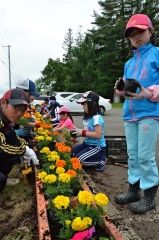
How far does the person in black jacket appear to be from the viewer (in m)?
3.99

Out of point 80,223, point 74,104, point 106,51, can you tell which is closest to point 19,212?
point 80,223

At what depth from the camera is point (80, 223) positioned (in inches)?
106

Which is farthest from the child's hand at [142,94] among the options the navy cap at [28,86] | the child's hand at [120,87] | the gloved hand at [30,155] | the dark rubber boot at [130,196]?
the navy cap at [28,86]

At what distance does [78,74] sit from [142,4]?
528 inches

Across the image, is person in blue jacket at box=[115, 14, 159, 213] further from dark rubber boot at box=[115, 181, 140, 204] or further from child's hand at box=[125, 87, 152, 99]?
dark rubber boot at box=[115, 181, 140, 204]

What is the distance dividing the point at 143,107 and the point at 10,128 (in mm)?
1516

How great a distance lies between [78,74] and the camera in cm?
4994

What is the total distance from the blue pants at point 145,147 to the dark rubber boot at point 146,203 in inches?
2.8

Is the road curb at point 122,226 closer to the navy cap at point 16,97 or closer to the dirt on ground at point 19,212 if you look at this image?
the dirt on ground at point 19,212

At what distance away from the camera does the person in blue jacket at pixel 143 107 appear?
3.96 metres

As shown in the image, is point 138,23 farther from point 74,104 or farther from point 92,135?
point 74,104

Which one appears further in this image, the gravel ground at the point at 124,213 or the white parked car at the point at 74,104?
the white parked car at the point at 74,104

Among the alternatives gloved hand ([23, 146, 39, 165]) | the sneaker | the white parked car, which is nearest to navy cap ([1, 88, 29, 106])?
gloved hand ([23, 146, 39, 165])

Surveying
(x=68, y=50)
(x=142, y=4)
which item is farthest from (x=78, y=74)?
(x=68, y=50)
